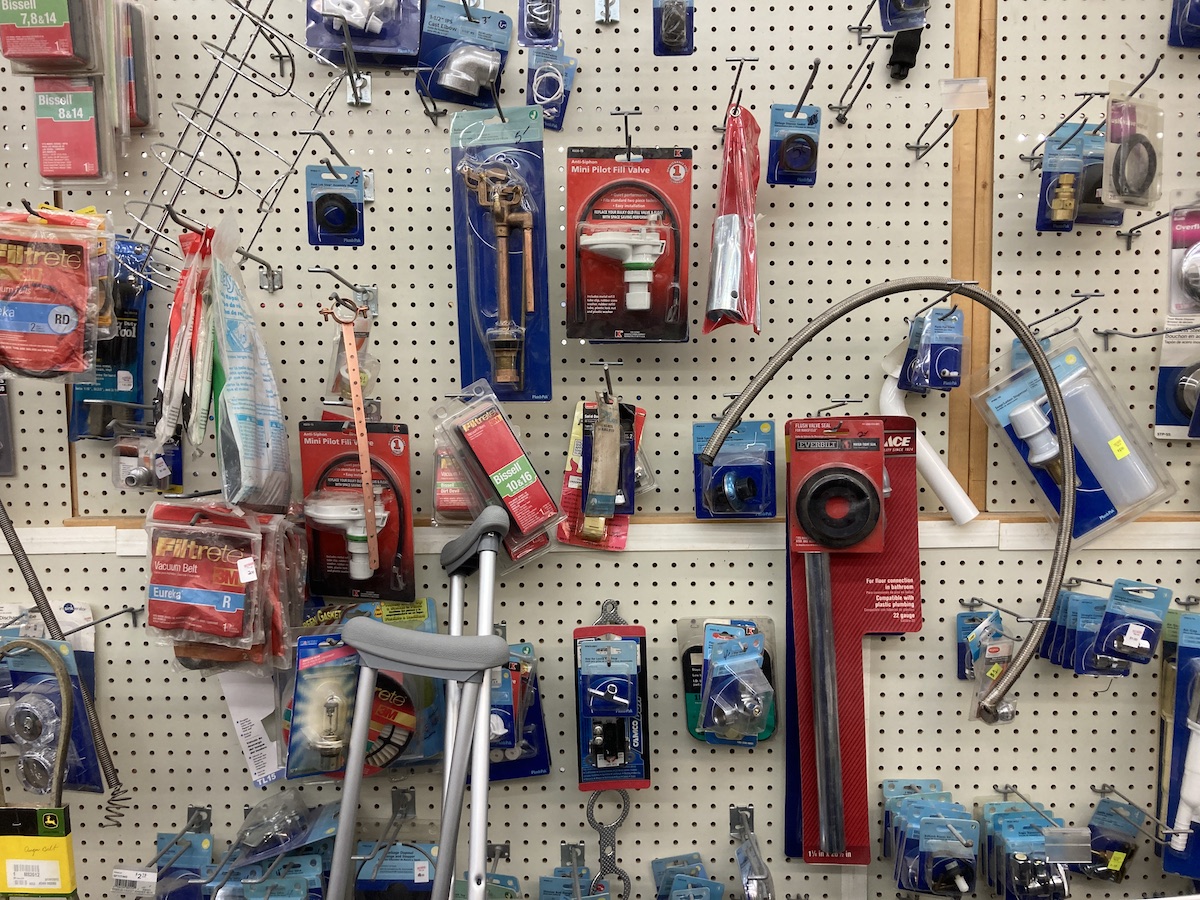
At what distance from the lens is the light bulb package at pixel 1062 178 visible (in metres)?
1.21

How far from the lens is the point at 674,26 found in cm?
119

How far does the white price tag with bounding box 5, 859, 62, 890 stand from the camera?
117 centimetres

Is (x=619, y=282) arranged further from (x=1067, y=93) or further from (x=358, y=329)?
(x=1067, y=93)

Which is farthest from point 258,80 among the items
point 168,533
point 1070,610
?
point 1070,610

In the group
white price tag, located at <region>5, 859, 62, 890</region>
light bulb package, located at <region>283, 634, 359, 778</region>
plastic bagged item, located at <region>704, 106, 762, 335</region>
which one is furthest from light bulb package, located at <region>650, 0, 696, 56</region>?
white price tag, located at <region>5, 859, 62, 890</region>

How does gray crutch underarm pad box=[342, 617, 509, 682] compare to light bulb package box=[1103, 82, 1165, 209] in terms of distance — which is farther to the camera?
light bulb package box=[1103, 82, 1165, 209]

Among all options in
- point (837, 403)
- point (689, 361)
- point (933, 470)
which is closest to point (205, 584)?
point (689, 361)

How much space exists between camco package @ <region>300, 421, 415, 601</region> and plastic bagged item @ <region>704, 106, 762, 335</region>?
0.59 m

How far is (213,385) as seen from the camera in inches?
44.2

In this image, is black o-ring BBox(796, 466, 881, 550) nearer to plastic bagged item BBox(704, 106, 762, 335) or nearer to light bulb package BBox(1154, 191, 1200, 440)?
plastic bagged item BBox(704, 106, 762, 335)

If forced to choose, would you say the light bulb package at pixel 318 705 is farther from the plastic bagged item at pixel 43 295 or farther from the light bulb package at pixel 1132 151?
the light bulb package at pixel 1132 151

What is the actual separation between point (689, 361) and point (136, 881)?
4.67ft

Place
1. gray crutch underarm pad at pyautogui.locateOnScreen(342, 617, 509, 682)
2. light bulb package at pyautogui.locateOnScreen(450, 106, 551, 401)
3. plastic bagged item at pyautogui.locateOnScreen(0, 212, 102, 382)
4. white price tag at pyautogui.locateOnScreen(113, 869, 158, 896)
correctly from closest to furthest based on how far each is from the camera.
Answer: gray crutch underarm pad at pyautogui.locateOnScreen(342, 617, 509, 682) < plastic bagged item at pyautogui.locateOnScreen(0, 212, 102, 382) < light bulb package at pyautogui.locateOnScreen(450, 106, 551, 401) < white price tag at pyautogui.locateOnScreen(113, 869, 158, 896)

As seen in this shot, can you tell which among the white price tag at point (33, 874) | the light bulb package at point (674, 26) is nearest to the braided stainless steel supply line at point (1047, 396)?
the light bulb package at point (674, 26)
